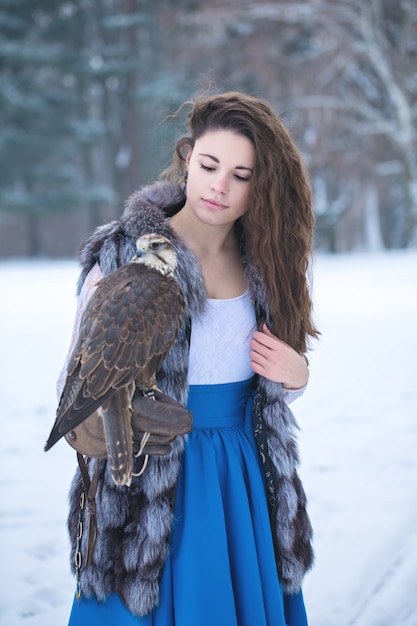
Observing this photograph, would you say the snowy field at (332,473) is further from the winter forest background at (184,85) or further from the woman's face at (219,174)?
the winter forest background at (184,85)

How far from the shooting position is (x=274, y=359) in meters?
1.71

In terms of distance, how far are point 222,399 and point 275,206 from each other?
0.54 metres

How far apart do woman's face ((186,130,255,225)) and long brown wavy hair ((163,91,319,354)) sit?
0.07 ft

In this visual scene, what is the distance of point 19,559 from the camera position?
2902 mm

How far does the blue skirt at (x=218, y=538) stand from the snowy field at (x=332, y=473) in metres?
1.07

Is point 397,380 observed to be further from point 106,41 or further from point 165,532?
point 106,41

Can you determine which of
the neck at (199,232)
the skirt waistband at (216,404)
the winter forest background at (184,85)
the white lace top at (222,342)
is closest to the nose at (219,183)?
the neck at (199,232)

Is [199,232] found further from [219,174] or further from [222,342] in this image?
[222,342]

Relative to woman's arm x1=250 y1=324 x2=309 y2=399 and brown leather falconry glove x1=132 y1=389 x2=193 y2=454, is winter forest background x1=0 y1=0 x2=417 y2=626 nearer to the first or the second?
woman's arm x1=250 y1=324 x2=309 y2=399

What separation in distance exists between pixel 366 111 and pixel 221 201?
1426cm

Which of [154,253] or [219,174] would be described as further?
[219,174]

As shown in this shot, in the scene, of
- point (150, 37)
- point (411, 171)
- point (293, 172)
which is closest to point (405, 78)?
point (411, 171)

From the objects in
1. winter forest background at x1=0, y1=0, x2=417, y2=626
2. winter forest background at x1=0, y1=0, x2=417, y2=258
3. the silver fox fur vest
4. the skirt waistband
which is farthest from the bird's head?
winter forest background at x1=0, y1=0, x2=417, y2=258

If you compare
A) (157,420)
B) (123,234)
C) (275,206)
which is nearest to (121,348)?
(157,420)
